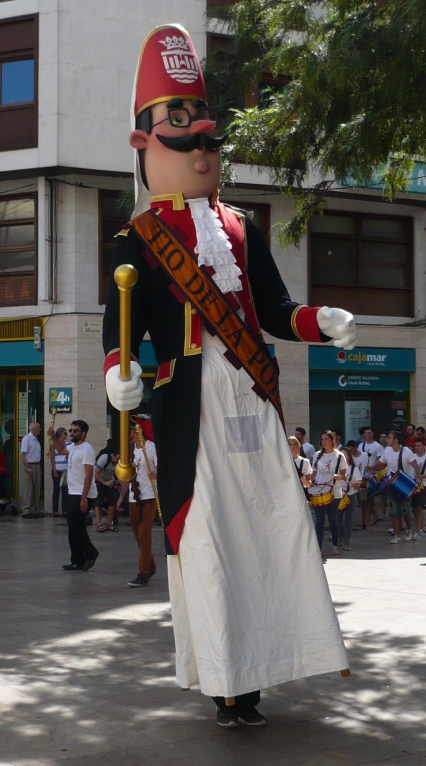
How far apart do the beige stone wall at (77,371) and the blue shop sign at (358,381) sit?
496 cm

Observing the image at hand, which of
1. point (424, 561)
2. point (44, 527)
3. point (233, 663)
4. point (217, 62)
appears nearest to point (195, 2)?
point (217, 62)

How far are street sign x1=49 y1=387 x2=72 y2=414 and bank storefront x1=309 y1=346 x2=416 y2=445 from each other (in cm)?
545

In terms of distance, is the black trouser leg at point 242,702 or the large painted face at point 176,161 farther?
the large painted face at point 176,161

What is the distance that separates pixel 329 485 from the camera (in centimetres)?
1459

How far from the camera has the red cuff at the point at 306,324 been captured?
5.36 m

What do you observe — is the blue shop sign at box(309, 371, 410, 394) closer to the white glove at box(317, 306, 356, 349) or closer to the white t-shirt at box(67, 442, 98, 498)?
the white t-shirt at box(67, 442, 98, 498)

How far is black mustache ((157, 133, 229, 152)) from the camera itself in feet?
17.7

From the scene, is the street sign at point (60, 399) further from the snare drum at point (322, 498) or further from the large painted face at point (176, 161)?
the large painted face at point (176, 161)

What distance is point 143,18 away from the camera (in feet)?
73.5

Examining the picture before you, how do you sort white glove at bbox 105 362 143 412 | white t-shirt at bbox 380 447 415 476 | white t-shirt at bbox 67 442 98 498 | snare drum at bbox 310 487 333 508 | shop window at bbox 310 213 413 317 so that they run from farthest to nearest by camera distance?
shop window at bbox 310 213 413 317, white t-shirt at bbox 380 447 415 476, snare drum at bbox 310 487 333 508, white t-shirt at bbox 67 442 98 498, white glove at bbox 105 362 143 412

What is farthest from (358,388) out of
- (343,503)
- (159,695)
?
(159,695)

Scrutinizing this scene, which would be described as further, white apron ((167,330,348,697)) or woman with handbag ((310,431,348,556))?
woman with handbag ((310,431,348,556))

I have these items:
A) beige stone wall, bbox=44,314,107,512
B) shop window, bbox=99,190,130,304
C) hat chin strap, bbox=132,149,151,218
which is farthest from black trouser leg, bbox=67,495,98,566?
shop window, bbox=99,190,130,304

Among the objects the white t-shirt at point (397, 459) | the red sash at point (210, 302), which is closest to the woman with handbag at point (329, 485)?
the white t-shirt at point (397, 459)
